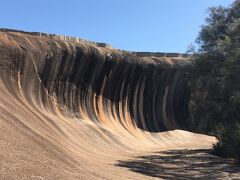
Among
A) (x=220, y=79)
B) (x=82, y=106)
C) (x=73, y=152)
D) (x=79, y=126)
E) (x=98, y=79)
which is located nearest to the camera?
(x=73, y=152)

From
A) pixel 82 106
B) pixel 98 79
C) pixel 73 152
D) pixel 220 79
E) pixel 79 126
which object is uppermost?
pixel 98 79

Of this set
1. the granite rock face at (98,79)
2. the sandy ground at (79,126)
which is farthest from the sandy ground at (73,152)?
the granite rock face at (98,79)

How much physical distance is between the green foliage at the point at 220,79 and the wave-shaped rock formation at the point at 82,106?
19.8ft

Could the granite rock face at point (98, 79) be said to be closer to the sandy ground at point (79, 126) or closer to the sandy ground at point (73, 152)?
the sandy ground at point (79, 126)

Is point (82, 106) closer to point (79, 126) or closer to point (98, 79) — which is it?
point (98, 79)

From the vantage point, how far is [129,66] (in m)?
47.0

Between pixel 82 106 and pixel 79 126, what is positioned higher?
pixel 82 106

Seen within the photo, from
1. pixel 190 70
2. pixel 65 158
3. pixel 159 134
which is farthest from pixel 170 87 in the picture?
pixel 65 158

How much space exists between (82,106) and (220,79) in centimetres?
1328

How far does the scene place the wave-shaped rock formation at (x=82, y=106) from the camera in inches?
696

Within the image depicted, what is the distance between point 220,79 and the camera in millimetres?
29000

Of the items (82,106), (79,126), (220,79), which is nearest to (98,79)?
(82,106)

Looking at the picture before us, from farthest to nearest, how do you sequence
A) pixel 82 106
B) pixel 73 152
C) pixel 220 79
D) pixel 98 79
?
pixel 98 79
pixel 82 106
pixel 220 79
pixel 73 152

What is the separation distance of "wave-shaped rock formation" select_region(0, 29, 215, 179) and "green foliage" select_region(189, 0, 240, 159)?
602 centimetres
